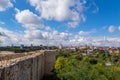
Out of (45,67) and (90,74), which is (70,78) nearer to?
(90,74)

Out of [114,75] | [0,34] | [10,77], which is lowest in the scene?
[114,75]

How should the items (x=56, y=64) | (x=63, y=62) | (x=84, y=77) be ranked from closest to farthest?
(x=84, y=77)
(x=56, y=64)
(x=63, y=62)

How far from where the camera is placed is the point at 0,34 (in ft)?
66.1

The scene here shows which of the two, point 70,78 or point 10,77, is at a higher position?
point 10,77

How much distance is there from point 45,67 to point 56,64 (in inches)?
147

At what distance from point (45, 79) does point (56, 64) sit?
6968mm

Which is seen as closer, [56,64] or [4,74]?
[4,74]

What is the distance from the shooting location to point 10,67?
7.32 m

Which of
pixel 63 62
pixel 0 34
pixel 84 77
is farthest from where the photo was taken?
pixel 63 62

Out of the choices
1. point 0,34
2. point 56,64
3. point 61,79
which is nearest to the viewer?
point 0,34

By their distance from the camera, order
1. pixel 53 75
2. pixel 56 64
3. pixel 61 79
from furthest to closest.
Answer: pixel 56 64 < pixel 53 75 < pixel 61 79

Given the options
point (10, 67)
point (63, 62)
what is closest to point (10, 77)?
point (10, 67)

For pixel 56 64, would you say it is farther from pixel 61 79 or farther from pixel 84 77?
pixel 84 77

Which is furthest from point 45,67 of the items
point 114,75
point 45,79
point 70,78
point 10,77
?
point 10,77
